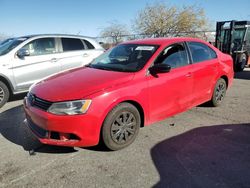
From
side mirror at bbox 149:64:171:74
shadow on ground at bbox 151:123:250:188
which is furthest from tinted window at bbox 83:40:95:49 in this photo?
shadow on ground at bbox 151:123:250:188

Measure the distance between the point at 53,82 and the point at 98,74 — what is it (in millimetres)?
712

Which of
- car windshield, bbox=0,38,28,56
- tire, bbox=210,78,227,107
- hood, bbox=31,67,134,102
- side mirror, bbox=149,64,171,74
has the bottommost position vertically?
tire, bbox=210,78,227,107

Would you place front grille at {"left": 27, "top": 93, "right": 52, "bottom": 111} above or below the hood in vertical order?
below

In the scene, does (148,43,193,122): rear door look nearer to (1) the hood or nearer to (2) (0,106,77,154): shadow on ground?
(1) the hood

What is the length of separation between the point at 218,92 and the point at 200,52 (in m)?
1.12

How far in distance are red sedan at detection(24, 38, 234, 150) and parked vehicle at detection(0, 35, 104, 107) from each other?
8.01 ft

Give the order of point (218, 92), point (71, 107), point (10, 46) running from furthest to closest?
point (10, 46) → point (218, 92) → point (71, 107)

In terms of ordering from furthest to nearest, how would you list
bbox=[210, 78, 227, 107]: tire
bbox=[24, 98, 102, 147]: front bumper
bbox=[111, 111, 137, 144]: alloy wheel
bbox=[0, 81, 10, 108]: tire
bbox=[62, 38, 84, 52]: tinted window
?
bbox=[62, 38, 84, 52]: tinted window
bbox=[0, 81, 10, 108]: tire
bbox=[210, 78, 227, 107]: tire
bbox=[111, 111, 137, 144]: alloy wheel
bbox=[24, 98, 102, 147]: front bumper

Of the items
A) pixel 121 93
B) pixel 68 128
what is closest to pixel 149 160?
pixel 121 93

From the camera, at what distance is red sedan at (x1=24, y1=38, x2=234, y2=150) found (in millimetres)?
3189

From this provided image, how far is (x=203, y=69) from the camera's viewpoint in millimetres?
4742

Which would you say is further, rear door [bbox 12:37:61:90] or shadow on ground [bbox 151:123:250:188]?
rear door [bbox 12:37:61:90]

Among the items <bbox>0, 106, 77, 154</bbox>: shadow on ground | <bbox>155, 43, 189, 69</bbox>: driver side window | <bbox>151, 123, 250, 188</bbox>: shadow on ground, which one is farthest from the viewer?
<bbox>155, 43, 189, 69</bbox>: driver side window

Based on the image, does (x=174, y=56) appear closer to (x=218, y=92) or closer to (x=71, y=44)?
(x=218, y=92)
